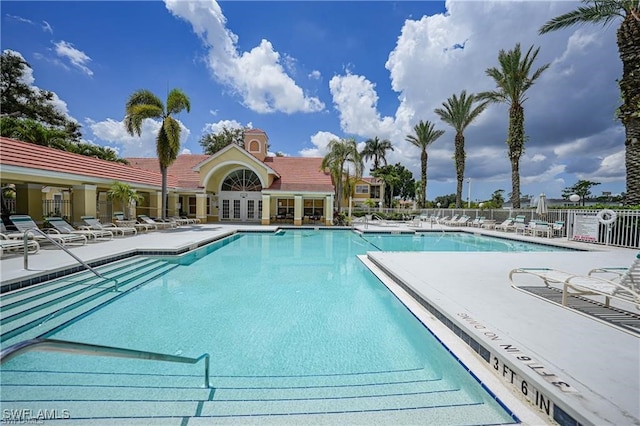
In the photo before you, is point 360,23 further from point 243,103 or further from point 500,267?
point 500,267

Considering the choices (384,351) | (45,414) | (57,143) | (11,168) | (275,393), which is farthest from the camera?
(57,143)

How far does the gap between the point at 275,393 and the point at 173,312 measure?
3587mm

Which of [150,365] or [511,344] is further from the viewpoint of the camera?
[150,365]

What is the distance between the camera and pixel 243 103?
27.3 meters

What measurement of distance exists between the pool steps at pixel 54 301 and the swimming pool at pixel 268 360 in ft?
1.32

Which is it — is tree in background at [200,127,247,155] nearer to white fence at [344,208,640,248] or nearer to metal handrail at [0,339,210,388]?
white fence at [344,208,640,248]

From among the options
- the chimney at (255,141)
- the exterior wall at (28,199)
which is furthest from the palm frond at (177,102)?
the chimney at (255,141)

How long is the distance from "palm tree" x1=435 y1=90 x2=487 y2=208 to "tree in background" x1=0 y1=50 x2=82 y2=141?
127 feet

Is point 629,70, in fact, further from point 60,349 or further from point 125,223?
point 125,223

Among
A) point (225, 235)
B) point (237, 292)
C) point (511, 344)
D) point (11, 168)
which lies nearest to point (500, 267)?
point (511, 344)

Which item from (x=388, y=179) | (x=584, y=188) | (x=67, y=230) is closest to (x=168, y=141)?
(x=67, y=230)

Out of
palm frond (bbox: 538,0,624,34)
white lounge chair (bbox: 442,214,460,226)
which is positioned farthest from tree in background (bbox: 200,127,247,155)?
palm frond (bbox: 538,0,624,34)

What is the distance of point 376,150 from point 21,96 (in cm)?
4720

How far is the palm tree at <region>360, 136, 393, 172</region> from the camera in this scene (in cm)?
5028
